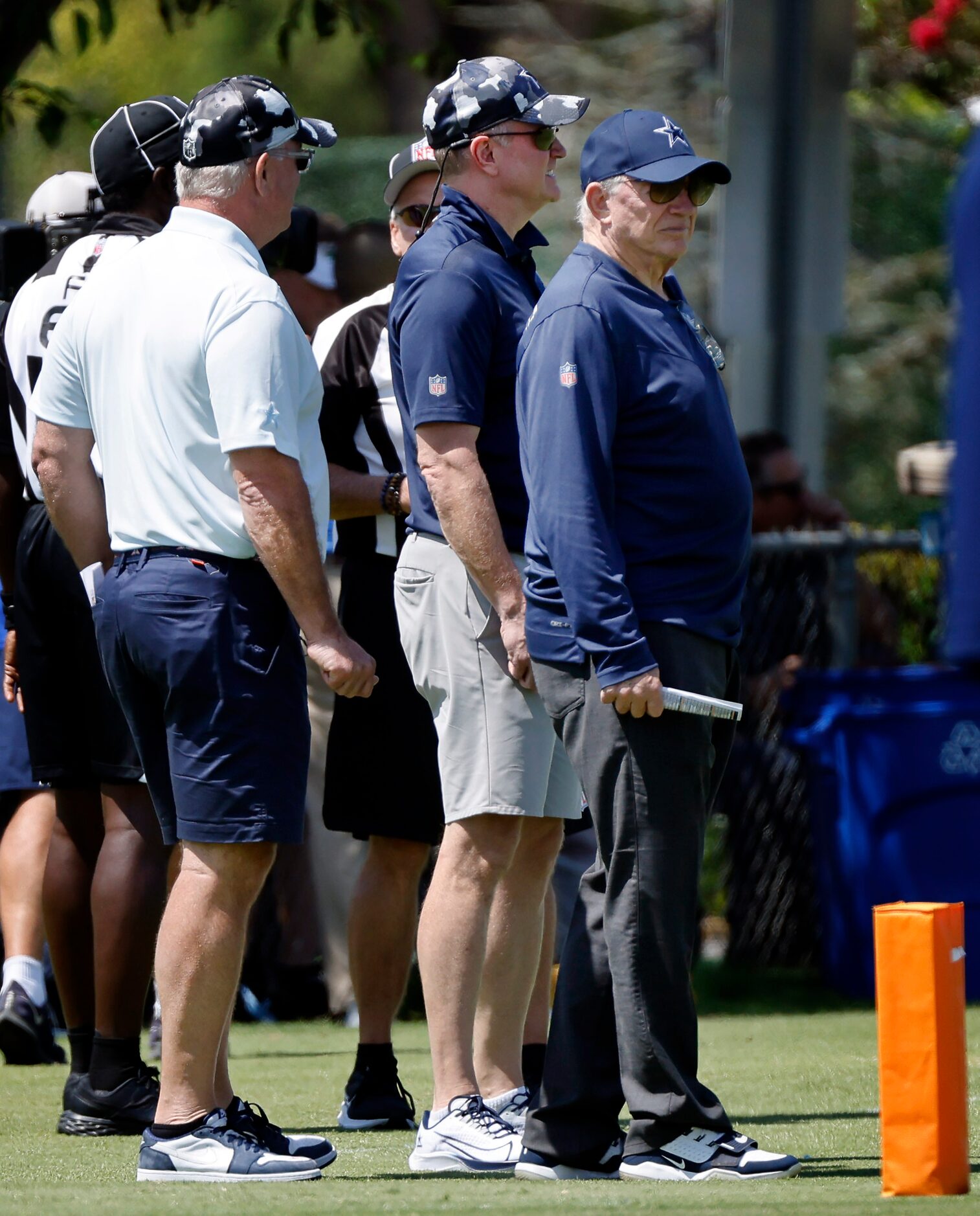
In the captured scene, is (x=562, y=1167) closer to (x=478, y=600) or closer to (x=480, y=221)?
(x=478, y=600)

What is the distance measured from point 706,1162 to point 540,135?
2.21 m

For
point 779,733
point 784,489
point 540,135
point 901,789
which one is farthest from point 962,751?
point 540,135

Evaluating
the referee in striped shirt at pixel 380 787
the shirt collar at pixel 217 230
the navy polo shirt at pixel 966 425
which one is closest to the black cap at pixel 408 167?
the referee in striped shirt at pixel 380 787

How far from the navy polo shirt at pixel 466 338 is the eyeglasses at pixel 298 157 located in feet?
0.98

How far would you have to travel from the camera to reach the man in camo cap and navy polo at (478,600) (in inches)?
183

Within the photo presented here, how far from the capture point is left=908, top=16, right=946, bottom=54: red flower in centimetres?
1145

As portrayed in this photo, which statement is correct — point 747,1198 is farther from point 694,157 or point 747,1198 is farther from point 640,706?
point 694,157

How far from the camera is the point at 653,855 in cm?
432

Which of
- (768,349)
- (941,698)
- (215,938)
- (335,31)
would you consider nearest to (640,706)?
(215,938)

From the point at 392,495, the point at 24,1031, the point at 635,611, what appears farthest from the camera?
the point at 24,1031

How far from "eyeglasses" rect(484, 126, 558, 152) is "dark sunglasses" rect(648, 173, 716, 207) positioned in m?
0.56

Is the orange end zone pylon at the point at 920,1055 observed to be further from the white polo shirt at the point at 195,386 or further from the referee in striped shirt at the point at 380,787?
the referee in striped shirt at the point at 380,787

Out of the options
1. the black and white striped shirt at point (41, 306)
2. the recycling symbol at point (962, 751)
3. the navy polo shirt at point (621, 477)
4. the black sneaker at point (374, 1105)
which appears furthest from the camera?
the recycling symbol at point (962, 751)

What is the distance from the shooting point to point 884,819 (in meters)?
8.01
